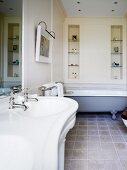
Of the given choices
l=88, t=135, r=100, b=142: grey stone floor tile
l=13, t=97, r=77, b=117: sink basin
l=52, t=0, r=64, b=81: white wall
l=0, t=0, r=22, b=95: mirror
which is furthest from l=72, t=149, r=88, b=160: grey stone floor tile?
l=52, t=0, r=64, b=81: white wall

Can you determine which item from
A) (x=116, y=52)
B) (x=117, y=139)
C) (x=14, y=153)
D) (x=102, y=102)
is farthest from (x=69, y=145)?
(x=116, y=52)

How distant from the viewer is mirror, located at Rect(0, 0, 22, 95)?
1525mm

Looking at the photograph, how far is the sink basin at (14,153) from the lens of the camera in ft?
2.23

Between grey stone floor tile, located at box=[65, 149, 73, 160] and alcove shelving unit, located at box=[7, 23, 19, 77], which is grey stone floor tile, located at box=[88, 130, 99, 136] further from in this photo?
alcove shelving unit, located at box=[7, 23, 19, 77]

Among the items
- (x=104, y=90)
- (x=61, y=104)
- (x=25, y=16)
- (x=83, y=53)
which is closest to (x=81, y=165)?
(x=61, y=104)

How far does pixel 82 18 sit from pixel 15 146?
446 centimetres

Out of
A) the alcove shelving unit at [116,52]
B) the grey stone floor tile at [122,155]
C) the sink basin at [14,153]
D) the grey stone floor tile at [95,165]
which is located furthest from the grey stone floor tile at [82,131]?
the sink basin at [14,153]

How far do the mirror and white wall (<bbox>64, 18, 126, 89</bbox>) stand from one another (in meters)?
2.85

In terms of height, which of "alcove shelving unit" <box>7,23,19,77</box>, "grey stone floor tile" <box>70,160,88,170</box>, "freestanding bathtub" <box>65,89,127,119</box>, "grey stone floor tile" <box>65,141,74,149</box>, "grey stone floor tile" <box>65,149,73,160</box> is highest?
"alcove shelving unit" <box>7,23,19,77</box>

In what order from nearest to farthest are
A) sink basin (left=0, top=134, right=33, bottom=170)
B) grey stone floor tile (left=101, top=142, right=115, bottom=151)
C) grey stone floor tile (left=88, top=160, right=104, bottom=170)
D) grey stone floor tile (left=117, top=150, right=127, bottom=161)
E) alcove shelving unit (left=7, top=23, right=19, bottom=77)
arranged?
sink basin (left=0, top=134, right=33, bottom=170) < alcove shelving unit (left=7, top=23, right=19, bottom=77) < grey stone floor tile (left=88, top=160, right=104, bottom=170) < grey stone floor tile (left=117, top=150, right=127, bottom=161) < grey stone floor tile (left=101, top=142, right=115, bottom=151)

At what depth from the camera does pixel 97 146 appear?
2508mm

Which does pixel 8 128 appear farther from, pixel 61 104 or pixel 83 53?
pixel 83 53

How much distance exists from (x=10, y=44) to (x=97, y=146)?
1.84 meters

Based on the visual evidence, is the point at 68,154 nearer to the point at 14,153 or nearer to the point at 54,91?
the point at 54,91
